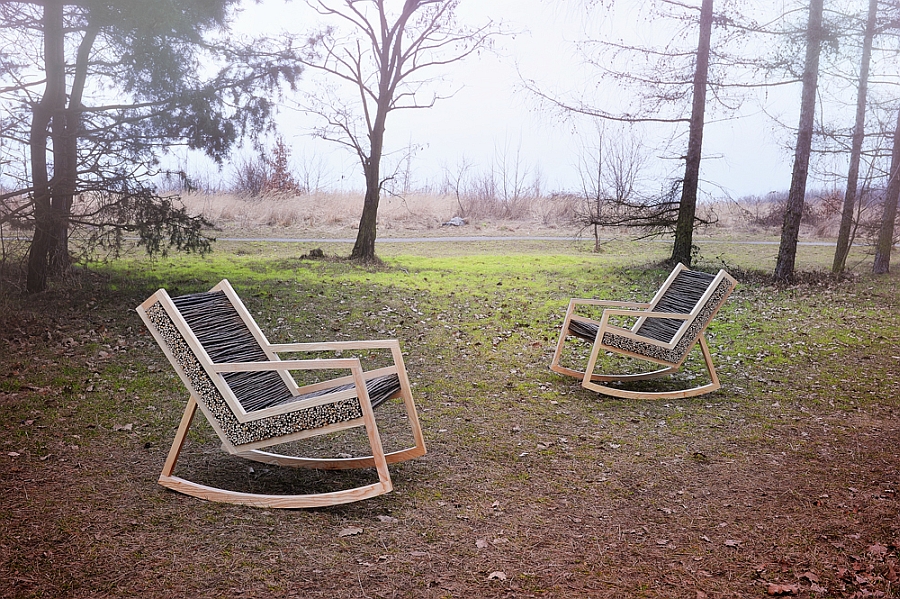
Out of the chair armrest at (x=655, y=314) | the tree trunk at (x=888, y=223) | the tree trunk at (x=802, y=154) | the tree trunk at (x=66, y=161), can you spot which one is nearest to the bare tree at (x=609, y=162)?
the tree trunk at (x=802, y=154)

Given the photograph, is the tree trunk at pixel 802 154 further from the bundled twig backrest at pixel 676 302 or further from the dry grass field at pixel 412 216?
the bundled twig backrest at pixel 676 302

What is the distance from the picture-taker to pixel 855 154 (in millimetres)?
11039

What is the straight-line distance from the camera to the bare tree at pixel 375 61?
1134 cm

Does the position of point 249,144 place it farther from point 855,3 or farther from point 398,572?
point 855,3

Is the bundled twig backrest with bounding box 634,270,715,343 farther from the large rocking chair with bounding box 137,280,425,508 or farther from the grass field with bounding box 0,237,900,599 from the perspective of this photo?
the large rocking chair with bounding box 137,280,425,508

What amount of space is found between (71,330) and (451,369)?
10.9 ft

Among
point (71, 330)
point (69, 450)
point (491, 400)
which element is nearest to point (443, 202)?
point (71, 330)

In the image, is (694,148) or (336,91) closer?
(694,148)

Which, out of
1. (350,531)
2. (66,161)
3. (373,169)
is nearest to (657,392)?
(350,531)

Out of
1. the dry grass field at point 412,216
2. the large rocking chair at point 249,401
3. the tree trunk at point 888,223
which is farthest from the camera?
the dry grass field at point 412,216

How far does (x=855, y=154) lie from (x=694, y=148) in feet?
9.66

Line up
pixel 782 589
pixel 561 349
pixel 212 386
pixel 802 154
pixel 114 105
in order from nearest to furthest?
1. pixel 782 589
2. pixel 212 386
3. pixel 561 349
4. pixel 114 105
5. pixel 802 154

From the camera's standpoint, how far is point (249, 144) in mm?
9109

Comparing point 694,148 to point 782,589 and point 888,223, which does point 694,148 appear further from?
point 782,589
